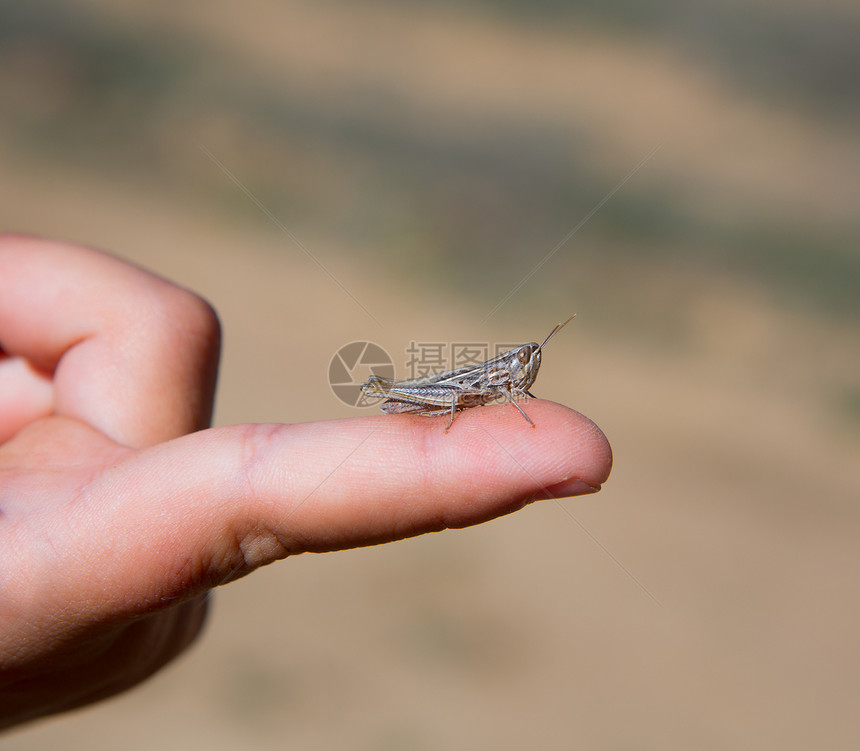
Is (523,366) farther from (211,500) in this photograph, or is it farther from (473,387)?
(211,500)

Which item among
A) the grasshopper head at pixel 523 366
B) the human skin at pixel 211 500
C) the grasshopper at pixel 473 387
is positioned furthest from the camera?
the grasshopper head at pixel 523 366

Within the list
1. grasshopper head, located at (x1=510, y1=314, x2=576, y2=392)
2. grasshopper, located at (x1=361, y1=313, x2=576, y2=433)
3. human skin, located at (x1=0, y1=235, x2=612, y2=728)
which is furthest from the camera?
grasshopper head, located at (x1=510, y1=314, x2=576, y2=392)

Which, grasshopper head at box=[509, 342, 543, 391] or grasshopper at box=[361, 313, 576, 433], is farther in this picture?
grasshopper head at box=[509, 342, 543, 391]

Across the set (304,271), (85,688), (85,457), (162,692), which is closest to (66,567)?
(85,457)

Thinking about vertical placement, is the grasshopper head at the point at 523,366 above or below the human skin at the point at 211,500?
above

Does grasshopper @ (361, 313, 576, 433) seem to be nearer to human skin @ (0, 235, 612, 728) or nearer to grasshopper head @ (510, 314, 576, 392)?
grasshopper head @ (510, 314, 576, 392)

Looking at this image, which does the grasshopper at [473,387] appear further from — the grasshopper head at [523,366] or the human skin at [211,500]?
the human skin at [211,500]

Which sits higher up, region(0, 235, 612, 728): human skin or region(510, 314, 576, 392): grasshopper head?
region(510, 314, 576, 392): grasshopper head

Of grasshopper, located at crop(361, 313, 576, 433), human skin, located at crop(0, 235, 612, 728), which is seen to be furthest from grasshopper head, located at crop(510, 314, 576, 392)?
human skin, located at crop(0, 235, 612, 728)

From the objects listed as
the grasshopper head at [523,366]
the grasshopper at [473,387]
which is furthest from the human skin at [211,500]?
the grasshopper head at [523,366]
